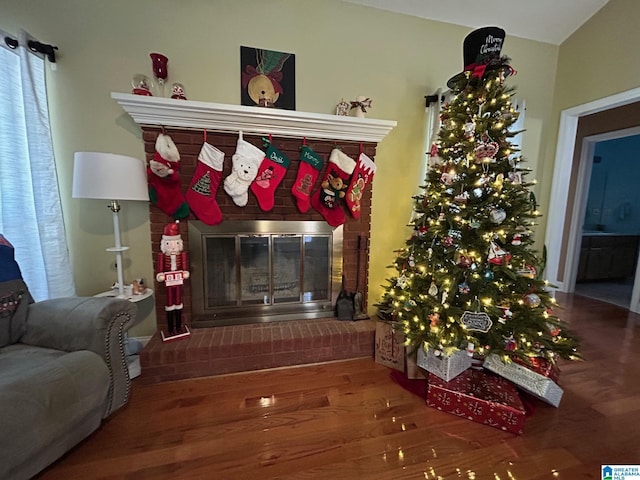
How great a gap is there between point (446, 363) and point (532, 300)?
0.59 metres

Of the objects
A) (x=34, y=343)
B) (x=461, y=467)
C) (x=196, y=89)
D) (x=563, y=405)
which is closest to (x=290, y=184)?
(x=196, y=89)

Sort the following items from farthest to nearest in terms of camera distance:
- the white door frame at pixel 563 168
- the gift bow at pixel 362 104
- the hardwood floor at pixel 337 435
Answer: the white door frame at pixel 563 168 → the gift bow at pixel 362 104 → the hardwood floor at pixel 337 435

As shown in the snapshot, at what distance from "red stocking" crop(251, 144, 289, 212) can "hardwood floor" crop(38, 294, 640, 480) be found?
1194mm

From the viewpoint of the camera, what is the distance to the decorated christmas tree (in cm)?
149

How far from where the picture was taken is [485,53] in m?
1.56

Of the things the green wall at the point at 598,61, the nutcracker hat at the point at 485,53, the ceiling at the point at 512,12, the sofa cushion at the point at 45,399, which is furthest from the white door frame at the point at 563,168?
the sofa cushion at the point at 45,399

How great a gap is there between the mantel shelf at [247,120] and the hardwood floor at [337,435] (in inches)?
65.4

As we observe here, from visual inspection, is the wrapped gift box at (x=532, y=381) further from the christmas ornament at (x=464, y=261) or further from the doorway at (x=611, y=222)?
the doorway at (x=611, y=222)

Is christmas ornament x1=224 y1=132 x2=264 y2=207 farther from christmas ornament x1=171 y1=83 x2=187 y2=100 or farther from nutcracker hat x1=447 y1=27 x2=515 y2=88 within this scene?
nutcracker hat x1=447 y1=27 x2=515 y2=88

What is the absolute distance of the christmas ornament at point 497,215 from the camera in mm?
1463

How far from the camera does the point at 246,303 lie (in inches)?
83.0

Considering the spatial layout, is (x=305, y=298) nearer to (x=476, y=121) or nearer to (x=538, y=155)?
(x=476, y=121)

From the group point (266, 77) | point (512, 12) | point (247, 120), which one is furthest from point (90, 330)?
point (512, 12)

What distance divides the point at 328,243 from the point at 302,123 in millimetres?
919
